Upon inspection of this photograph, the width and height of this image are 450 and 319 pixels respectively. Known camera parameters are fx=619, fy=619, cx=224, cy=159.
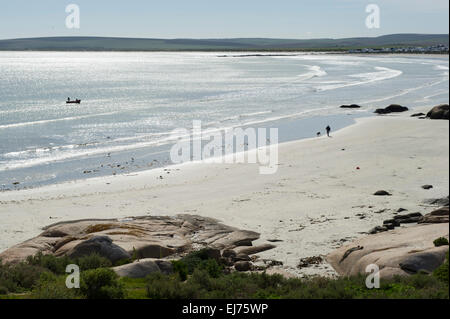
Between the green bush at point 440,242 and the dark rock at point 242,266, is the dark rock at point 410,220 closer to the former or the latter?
the green bush at point 440,242

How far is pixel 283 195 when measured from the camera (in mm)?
30281

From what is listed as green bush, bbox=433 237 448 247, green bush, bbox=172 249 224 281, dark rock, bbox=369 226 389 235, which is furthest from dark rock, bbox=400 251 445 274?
dark rock, bbox=369 226 389 235

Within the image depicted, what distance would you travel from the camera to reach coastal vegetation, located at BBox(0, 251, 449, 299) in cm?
1381

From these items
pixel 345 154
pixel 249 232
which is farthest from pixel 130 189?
pixel 345 154

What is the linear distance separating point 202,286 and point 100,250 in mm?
4933

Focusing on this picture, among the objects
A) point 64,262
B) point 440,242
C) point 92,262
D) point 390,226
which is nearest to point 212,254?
point 92,262

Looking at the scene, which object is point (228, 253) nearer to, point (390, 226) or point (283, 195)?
point (390, 226)

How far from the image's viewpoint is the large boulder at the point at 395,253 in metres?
16.6

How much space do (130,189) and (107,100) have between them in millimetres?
54878

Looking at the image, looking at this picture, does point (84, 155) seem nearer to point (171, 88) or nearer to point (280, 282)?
point (280, 282)

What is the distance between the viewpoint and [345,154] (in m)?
40.7

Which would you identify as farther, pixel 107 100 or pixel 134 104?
pixel 107 100

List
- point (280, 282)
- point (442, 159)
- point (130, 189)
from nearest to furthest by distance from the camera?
point (280, 282), point (130, 189), point (442, 159)
